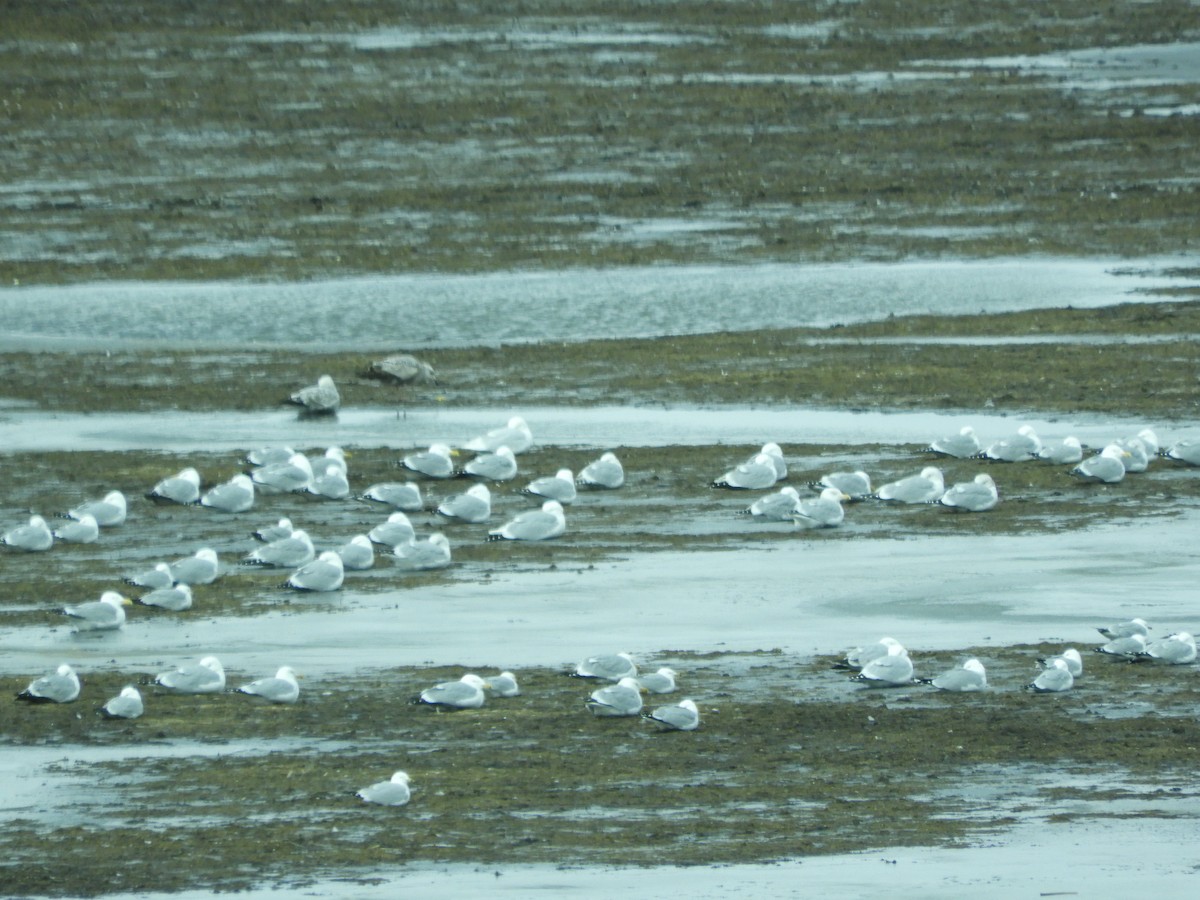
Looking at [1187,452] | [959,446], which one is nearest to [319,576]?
[959,446]

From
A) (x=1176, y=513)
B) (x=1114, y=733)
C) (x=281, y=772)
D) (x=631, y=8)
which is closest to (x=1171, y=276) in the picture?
(x=1176, y=513)

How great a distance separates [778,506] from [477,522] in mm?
1974

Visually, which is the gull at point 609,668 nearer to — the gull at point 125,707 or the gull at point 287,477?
the gull at point 125,707

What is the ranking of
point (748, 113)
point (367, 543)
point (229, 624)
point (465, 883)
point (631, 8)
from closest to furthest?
point (465, 883), point (229, 624), point (367, 543), point (748, 113), point (631, 8)

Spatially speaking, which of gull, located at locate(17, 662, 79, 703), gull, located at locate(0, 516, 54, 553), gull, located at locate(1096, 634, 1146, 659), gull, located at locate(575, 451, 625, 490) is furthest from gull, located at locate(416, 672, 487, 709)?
gull, located at locate(575, 451, 625, 490)

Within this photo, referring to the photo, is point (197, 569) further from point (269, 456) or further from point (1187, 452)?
point (1187, 452)

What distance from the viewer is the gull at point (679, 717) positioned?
10773mm

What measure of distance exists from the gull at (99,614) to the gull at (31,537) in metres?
1.85

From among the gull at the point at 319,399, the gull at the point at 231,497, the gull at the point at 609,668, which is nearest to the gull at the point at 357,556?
the gull at the point at 231,497

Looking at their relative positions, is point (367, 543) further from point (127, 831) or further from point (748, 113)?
point (748, 113)

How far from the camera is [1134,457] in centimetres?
1631

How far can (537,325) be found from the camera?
22.4 m

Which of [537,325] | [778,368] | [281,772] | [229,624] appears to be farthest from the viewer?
[537,325]

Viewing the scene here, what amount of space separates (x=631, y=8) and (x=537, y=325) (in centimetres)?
1920
